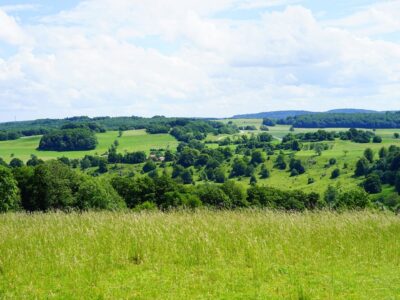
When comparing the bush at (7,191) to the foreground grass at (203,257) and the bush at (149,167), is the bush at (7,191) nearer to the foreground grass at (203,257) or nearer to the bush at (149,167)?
the foreground grass at (203,257)

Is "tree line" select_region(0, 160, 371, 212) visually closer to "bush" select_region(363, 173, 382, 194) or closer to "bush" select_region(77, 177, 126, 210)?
"bush" select_region(77, 177, 126, 210)

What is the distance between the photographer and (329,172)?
167m

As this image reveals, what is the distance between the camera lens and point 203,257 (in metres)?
9.13

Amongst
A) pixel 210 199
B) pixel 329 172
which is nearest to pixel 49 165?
pixel 210 199

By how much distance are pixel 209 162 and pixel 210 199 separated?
12274 centimetres

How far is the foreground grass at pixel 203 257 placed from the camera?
747 cm

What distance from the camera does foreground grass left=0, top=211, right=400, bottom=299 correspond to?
747 cm

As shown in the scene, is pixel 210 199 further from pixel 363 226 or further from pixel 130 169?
pixel 130 169

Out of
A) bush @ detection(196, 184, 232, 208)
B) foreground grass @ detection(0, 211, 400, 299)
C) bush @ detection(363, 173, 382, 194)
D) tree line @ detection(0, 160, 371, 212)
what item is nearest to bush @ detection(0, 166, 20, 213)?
tree line @ detection(0, 160, 371, 212)

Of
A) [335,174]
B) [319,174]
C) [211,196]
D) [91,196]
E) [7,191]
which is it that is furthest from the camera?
[319,174]

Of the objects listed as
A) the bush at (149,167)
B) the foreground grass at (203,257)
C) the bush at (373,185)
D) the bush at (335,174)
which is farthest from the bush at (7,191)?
the bush at (149,167)

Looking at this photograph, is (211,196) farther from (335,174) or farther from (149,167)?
(149,167)

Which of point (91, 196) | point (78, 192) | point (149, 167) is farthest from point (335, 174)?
point (78, 192)

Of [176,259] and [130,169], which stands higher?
[176,259]
